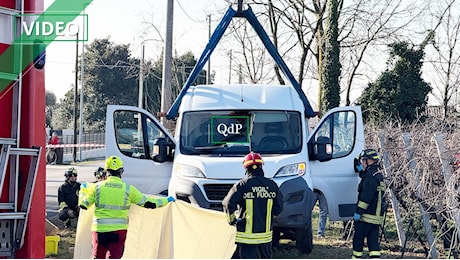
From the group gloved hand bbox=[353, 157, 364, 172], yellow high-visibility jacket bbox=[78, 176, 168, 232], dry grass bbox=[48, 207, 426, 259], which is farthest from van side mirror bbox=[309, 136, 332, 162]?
yellow high-visibility jacket bbox=[78, 176, 168, 232]

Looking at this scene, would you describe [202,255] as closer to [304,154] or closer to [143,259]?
[143,259]

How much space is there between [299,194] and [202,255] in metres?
2.18

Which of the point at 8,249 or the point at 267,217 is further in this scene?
the point at 267,217

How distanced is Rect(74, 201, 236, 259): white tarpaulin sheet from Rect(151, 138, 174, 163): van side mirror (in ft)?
6.26

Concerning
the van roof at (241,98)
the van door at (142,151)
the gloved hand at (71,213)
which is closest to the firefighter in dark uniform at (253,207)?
the van roof at (241,98)

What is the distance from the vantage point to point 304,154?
998cm

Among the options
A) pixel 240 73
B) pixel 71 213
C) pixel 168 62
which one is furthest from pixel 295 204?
pixel 240 73

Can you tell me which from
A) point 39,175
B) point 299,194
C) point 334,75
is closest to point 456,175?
point 299,194

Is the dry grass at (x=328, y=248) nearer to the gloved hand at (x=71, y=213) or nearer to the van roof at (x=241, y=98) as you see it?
the gloved hand at (x=71, y=213)

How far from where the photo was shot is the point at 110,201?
7562mm

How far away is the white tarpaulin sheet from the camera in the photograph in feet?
25.8

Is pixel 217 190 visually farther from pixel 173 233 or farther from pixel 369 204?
pixel 369 204

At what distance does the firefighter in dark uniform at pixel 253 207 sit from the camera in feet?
24.2

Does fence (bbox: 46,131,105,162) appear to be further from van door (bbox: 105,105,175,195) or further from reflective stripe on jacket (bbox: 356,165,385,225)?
reflective stripe on jacket (bbox: 356,165,385,225)
